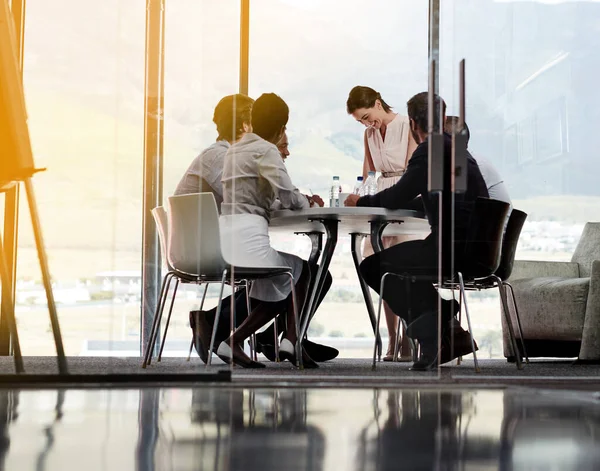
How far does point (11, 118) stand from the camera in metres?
3.53

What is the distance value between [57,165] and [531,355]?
2499mm

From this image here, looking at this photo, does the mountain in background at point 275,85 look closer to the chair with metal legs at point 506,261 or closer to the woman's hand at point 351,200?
the chair with metal legs at point 506,261

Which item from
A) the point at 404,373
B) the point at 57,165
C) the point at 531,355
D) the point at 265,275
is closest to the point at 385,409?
the point at 404,373

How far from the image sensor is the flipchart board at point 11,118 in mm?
3514

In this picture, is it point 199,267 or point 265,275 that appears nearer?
point 199,267

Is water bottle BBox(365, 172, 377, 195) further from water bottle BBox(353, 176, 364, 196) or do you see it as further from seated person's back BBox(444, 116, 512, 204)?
seated person's back BBox(444, 116, 512, 204)

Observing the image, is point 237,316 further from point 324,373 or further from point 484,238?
point 484,238

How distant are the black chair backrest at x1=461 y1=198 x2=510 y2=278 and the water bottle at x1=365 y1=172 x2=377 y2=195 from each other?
0.53m

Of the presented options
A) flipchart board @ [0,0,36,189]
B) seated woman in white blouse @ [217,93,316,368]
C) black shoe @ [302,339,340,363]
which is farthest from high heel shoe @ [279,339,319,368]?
flipchart board @ [0,0,36,189]

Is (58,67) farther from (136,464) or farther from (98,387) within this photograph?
(136,464)

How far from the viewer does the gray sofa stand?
14.2 ft

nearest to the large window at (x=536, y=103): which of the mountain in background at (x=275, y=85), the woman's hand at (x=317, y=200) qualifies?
the mountain in background at (x=275, y=85)

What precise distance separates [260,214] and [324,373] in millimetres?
755

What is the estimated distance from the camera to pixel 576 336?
14.6 feet
